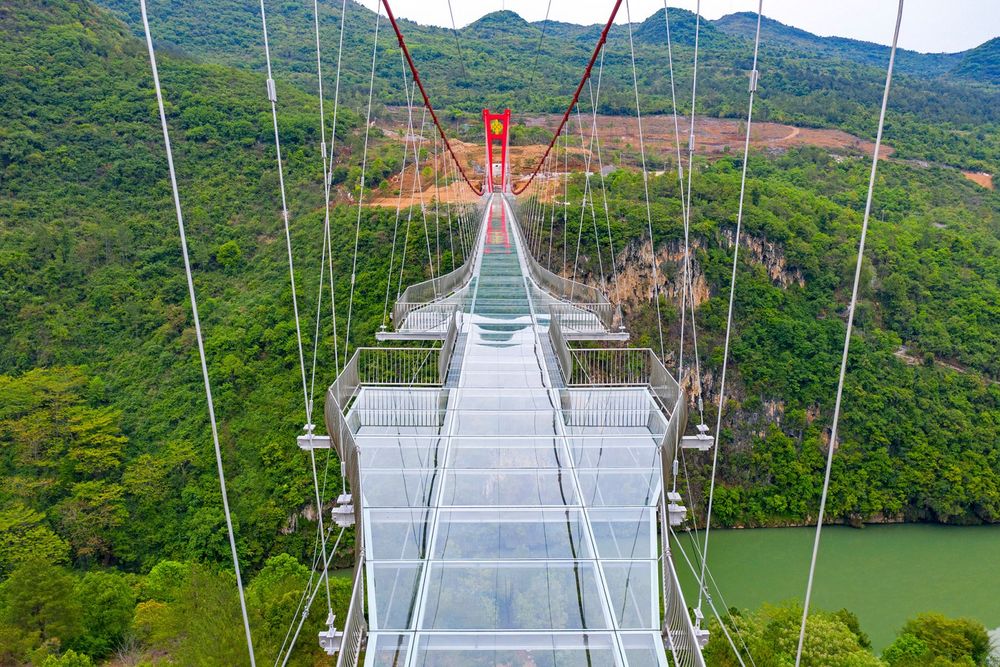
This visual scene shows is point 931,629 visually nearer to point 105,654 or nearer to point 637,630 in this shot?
point 637,630

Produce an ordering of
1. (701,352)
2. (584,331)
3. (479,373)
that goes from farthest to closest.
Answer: (701,352) → (584,331) → (479,373)

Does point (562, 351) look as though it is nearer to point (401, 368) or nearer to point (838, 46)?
point (401, 368)

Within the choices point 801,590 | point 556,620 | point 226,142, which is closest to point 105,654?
point 556,620

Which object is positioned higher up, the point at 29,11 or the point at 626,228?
the point at 29,11

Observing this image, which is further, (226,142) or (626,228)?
(226,142)

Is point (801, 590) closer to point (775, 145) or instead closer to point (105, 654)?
point (105, 654)

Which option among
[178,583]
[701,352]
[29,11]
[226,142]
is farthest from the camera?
[29,11]

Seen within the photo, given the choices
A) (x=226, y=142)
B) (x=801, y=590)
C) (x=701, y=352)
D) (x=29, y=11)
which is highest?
(x=29, y=11)

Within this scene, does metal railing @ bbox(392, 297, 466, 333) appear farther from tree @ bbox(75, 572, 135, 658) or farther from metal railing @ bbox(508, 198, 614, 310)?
tree @ bbox(75, 572, 135, 658)

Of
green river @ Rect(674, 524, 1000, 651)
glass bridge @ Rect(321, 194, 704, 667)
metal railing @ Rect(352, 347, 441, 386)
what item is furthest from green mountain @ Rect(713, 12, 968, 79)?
glass bridge @ Rect(321, 194, 704, 667)
